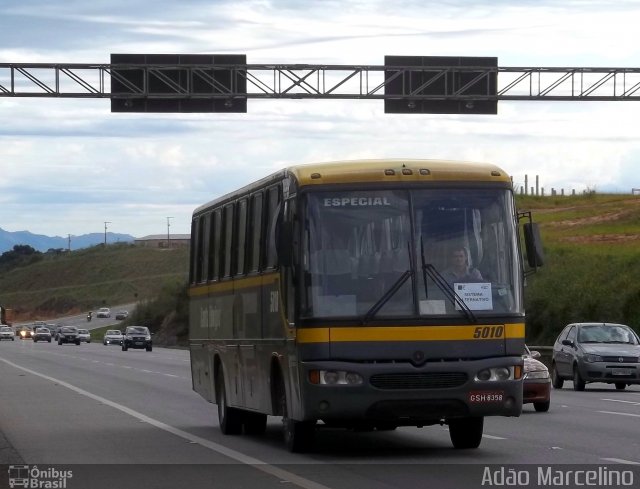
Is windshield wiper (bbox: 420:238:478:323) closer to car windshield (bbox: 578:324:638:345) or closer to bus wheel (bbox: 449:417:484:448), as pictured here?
bus wheel (bbox: 449:417:484:448)

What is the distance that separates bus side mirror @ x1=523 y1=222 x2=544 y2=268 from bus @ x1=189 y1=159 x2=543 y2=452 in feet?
0.08

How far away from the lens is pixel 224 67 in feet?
131

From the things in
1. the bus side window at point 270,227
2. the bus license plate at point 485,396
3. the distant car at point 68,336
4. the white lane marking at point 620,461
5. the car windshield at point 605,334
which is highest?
the distant car at point 68,336

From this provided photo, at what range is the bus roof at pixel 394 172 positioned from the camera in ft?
52.4

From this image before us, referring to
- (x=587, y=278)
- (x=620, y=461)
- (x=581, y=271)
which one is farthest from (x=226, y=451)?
(x=581, y=271)

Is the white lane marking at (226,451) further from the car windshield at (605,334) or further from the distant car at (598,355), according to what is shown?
the car windshield at (605,334)

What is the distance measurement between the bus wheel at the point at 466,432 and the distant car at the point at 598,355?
601 inches

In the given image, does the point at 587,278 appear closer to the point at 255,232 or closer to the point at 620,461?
the point at 255,232

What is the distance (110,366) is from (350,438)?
32.1 metres


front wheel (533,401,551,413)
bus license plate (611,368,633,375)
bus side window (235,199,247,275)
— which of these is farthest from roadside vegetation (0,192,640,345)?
bus side window (235,199,247,275)

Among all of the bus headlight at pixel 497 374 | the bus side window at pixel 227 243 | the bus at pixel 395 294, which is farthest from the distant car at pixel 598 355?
the bus headlight at pixel 497 374

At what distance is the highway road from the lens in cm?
1438

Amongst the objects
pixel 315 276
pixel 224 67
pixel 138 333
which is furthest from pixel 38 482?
pixel 138 333

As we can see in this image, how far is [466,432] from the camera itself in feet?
55.9
